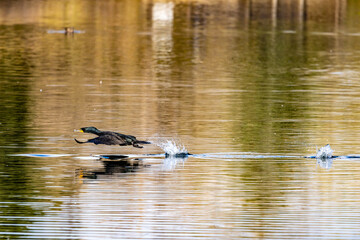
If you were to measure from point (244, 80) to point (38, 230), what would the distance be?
2592 cm

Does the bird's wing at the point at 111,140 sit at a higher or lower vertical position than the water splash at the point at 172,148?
higher

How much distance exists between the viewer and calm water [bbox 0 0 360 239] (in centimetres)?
1714

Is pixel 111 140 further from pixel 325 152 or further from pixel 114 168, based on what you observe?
pixel 325 152

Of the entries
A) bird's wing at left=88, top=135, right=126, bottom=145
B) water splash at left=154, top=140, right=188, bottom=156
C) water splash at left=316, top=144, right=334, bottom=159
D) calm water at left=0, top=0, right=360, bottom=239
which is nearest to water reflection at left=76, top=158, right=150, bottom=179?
calm water at left=0, top=0, right=360, bottom=239

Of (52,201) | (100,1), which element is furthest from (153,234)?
(100,1)

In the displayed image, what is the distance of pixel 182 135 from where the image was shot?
26.8 m

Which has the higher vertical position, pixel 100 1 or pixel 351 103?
pixel 100 1

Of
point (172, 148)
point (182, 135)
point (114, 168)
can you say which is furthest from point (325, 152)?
point (114, 168)

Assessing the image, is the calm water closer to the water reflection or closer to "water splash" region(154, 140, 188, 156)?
the water reflection

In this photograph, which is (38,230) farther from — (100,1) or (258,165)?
(100,1)

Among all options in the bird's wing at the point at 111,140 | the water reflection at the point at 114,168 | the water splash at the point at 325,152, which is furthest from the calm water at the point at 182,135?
the bird's wing at the point at 111,140

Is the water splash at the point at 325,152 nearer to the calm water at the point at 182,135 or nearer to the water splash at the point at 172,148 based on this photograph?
the calm water at the point at 182,135

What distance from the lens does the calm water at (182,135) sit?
1714cm

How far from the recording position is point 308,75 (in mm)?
44219
